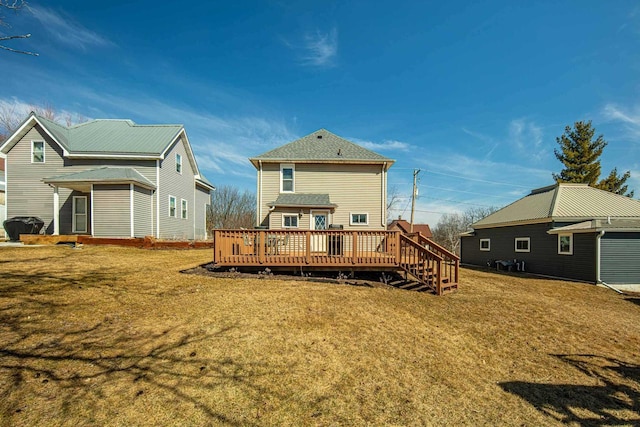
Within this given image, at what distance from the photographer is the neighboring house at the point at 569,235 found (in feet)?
44.0

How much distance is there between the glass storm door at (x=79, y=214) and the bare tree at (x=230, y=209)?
23.7 meters

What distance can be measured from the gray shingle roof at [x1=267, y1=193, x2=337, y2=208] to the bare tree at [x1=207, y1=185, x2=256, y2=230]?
1040 inches

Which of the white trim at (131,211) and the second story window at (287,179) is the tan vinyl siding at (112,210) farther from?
the second story window at (287,179)

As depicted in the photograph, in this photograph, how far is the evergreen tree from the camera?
98.1ft

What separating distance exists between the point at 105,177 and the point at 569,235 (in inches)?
882

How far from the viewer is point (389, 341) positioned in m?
4.94

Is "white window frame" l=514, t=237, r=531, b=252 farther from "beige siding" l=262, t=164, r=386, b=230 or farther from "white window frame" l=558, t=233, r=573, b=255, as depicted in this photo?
"beige siding" l=262, t=164, r=386, b=230

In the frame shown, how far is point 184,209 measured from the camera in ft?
63.2

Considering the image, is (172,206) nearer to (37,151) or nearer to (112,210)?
(112,210)

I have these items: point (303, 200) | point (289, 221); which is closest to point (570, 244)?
point (303, 200)

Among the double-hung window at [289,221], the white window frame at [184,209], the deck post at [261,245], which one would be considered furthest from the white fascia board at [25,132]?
the deck post at [261,245]

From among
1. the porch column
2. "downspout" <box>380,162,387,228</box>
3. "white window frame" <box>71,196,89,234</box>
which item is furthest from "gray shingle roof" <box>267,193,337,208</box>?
the porch column

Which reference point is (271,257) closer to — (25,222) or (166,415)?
(166,415)

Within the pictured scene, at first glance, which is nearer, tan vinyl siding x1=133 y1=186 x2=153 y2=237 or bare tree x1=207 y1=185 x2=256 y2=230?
→ tan vinyl siding x1=133 y1=186 x2=153 y2=237
